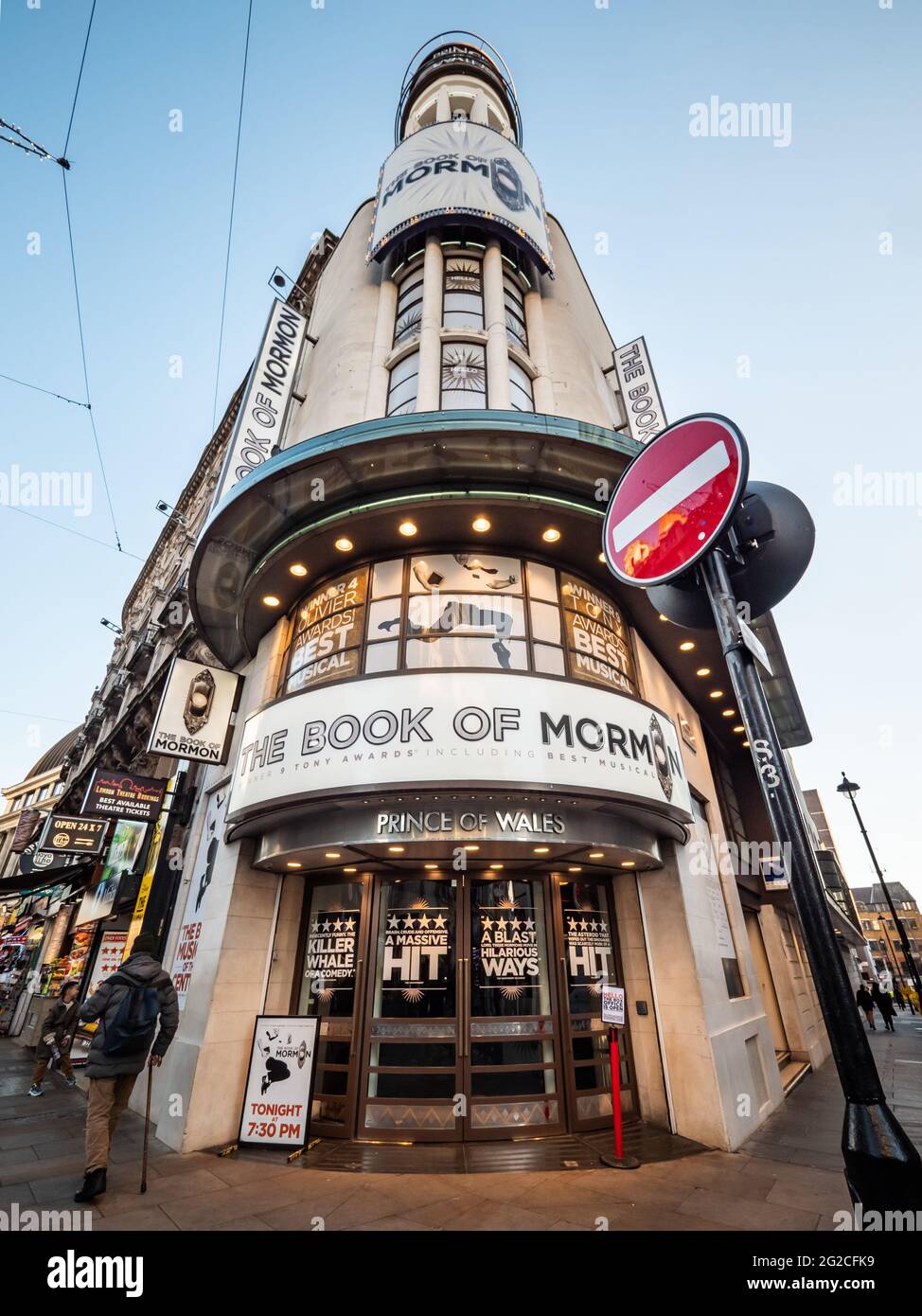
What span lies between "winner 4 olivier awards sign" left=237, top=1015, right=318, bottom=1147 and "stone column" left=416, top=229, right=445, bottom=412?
10.6m

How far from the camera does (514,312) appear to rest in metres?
14.0

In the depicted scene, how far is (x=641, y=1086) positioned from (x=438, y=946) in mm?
3701

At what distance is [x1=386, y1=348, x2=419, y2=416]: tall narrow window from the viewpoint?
11.9 m

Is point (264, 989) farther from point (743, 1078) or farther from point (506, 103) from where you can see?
point (506, 103)

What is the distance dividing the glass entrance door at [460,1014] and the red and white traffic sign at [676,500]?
232 inches

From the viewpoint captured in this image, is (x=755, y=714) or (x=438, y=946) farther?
(x=438, y=946)

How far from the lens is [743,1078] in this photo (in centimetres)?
821

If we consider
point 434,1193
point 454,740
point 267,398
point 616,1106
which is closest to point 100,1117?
point 434,1193

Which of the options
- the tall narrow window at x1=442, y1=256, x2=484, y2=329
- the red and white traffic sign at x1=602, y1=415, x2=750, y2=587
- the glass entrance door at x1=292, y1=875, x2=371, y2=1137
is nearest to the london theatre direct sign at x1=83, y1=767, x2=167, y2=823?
the glass entrance door at x1=292, y1=875, x2=371, y2=1137

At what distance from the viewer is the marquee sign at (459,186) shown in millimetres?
14180

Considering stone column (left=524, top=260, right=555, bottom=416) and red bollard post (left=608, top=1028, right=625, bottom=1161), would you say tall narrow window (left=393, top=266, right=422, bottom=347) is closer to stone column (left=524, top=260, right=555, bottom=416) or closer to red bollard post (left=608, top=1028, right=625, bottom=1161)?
stone column (left=524, top=260, right=555, bottom=416)

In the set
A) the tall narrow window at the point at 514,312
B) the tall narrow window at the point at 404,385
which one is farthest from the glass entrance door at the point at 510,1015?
the tall narrow window at the point at 514,312
